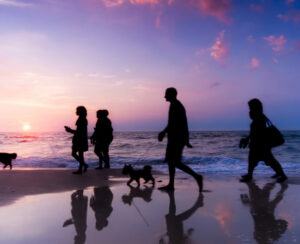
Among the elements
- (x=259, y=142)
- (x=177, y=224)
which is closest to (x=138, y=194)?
(x=177, y=224)

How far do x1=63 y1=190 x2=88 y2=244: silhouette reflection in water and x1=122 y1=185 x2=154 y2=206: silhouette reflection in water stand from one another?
25.5 inches

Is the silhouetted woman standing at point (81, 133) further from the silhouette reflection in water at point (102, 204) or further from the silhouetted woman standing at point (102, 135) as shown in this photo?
the silhouette reflection in water at point (102, 204)

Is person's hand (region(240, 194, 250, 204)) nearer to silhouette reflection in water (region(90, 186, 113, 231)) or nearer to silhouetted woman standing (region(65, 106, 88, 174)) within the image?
silhouette reflection in water (region(90, 186, 113, 231))

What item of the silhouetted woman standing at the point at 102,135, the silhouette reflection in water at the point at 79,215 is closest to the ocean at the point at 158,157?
the silhouetted woman standing at the point at 102,135

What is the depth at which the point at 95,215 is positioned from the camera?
4168 millimetres

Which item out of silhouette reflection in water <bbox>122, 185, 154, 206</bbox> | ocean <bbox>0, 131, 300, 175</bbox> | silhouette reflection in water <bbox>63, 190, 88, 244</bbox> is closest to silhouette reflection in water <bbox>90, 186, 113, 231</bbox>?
silhouette reflection in water <bbox>63, 190, 88, 244</bbox>

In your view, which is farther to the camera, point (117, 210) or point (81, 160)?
point (81, 160)

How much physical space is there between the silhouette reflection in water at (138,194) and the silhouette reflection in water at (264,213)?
5.19 ft

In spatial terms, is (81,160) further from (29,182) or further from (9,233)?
(9,233)

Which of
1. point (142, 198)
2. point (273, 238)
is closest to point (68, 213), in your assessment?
point (142, 198)

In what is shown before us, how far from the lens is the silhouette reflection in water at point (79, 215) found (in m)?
3.28

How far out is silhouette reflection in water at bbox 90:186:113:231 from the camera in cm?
387

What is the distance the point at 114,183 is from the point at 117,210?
269 centimetres

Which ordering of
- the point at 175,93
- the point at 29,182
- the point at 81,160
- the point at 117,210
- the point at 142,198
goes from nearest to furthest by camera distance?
the point at 117,210, the point at 142,198, the point at 175,93, the point at 29,182, the point at 81,160
